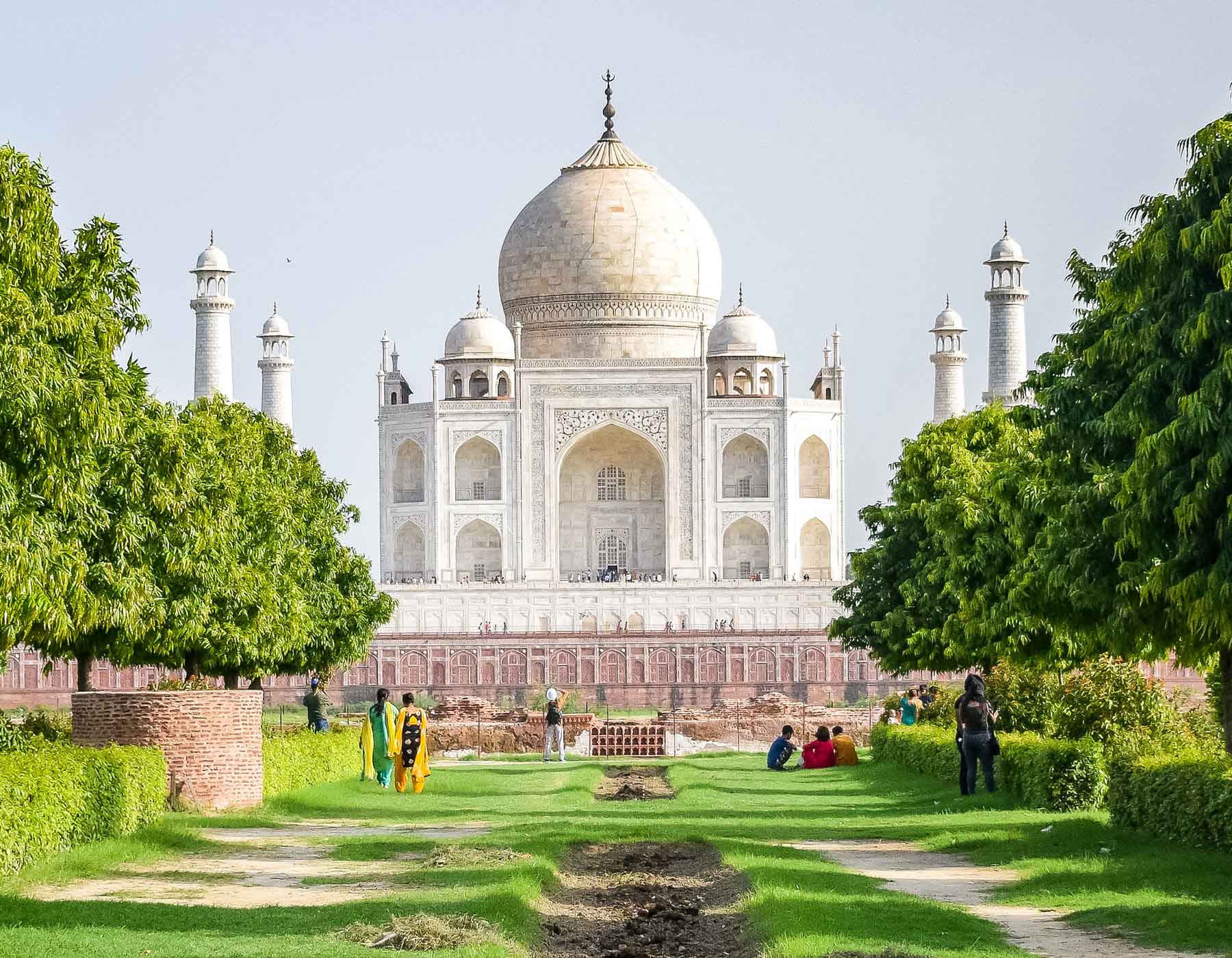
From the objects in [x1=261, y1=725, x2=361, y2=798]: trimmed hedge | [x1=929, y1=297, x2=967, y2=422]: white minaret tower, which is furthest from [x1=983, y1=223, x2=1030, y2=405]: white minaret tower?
[x1=261, y1=725, x2=361, y2=798]: trimmed hedge

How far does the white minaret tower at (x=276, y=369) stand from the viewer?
50.2 meters

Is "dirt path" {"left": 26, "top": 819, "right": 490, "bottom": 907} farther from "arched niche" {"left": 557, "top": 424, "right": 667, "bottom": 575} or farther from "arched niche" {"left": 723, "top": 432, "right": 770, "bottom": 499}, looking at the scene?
"arched niche" {"left": 557, "top": 424, "right": 667, "bottom": 575}

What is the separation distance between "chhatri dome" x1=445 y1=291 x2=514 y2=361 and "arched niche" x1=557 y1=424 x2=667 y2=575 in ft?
9.56

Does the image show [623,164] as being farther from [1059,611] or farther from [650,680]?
[1059,611]

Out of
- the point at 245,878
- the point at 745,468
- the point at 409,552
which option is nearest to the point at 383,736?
the point at 245,878

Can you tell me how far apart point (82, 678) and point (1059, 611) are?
26.6 ft

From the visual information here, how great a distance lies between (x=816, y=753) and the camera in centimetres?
2102

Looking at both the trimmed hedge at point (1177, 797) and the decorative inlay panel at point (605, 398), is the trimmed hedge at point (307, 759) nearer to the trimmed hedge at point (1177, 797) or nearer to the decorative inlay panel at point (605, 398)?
the trimmed hedge at point (1177, 797)

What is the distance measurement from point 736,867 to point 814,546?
1486 inches

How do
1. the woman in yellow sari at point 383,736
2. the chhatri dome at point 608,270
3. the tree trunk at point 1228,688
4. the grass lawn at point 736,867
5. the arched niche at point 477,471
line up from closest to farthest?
the grass lawn at point 736,867
the tree trunk at point 1228,688
the woman in yellow sari at point 383,736
the arched niche at point 477,471
the chhatri dome at point 608,270

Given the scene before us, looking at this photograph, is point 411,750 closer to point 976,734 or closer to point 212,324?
point 976,734

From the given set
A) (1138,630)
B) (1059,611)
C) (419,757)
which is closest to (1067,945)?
(1138,630)

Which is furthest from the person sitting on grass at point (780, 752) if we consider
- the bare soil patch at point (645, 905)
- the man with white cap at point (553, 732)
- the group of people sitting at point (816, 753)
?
the bare soil patch at point (645, 905)

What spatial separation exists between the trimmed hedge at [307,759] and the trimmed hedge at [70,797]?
7.29ft
